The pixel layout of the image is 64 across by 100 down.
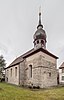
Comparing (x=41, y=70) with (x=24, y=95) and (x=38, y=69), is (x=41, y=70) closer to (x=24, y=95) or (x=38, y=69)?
(x=38, y=69)

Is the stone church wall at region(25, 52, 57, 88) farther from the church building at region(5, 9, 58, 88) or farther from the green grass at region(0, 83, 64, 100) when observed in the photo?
the green grass at region(0, 83, 64, 100)

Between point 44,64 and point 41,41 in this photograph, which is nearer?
point 44,64

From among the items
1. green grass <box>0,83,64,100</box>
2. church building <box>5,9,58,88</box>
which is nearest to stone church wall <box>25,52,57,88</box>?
church building <box>5,9,58,88</box>

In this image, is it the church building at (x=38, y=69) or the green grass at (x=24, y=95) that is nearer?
the green grass at (x=24, y=95)

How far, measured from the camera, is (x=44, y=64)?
98.9 feet

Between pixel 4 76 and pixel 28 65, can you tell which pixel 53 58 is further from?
pixel 4 76

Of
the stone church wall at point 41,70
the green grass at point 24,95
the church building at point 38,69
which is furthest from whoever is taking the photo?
the church building at point 38,69

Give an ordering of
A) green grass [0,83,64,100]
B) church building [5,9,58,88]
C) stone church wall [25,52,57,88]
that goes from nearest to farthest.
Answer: green grass [0,83,64,100] → stone church wall [25,52,57,88] → church building [5,9,58,88]

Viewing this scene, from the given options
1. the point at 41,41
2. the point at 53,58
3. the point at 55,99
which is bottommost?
the point at 55,99

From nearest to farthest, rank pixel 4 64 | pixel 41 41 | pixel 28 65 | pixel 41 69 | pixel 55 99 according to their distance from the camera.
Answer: pixel 55 99 → pixel 41 69 → pixel 28 65 → pixel 41 41 → pixel 4 64

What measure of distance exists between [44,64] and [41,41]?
7741 millimetres

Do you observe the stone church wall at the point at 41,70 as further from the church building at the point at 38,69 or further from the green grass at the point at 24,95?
the green grass at the point at 24,95

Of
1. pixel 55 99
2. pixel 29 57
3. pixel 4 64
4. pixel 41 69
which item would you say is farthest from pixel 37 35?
pixel 55 99

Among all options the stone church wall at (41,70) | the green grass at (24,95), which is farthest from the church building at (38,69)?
A: the green grass at (24,95)
